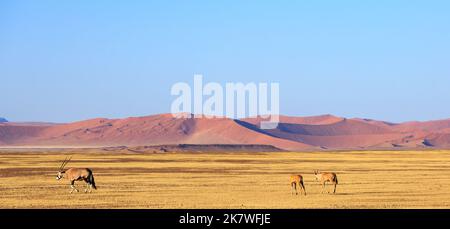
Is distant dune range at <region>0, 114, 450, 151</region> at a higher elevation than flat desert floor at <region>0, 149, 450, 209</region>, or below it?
higher

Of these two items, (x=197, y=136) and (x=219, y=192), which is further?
(x=197, y=136)

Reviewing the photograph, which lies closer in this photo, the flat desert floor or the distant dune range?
the flat desert floor

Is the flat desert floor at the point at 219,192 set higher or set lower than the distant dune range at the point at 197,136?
lower

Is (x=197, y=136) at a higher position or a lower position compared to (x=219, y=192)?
higher

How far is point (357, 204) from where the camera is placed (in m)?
22.5

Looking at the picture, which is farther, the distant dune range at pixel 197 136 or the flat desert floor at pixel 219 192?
the distant dune range at pixel 197 136

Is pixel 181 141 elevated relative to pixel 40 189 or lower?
elevated
